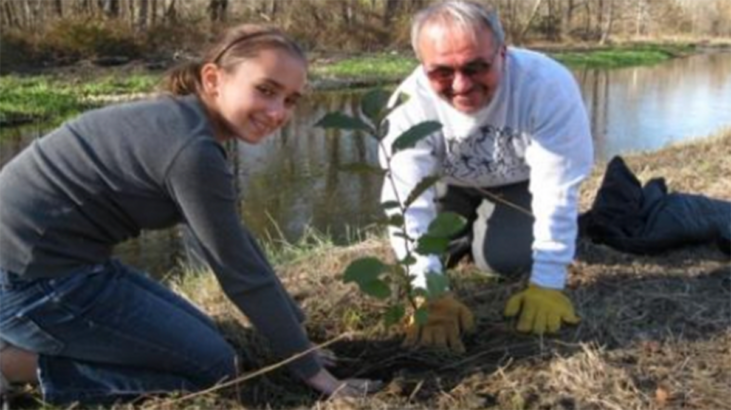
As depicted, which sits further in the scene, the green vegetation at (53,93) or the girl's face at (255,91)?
the green vegetation at (53,93)

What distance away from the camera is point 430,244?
2.02 metres

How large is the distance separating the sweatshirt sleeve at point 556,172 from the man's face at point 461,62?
0.69 ft

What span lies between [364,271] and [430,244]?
18cm

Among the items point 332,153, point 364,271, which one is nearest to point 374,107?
point 364,271

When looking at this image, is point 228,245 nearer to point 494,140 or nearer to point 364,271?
point 364,271

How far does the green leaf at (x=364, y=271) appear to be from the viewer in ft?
6.54

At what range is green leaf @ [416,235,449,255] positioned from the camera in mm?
→ 2014

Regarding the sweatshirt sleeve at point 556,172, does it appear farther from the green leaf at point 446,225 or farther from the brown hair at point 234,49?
the brown hair at point 234,49

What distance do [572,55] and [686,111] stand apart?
14548 mm

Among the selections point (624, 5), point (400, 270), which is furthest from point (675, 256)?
point (624, 5)

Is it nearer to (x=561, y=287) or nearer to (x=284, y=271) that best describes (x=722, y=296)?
(x=561, y=287)

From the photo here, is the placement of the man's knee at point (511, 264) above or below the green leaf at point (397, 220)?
below

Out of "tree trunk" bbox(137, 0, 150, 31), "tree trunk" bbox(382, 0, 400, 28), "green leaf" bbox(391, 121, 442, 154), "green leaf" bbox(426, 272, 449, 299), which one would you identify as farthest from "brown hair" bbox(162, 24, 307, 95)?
"tree trunk" bbox(382, 0, 400, 28)

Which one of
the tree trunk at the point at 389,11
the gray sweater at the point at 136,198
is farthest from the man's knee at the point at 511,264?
the tree trunk at the point at 389,11
